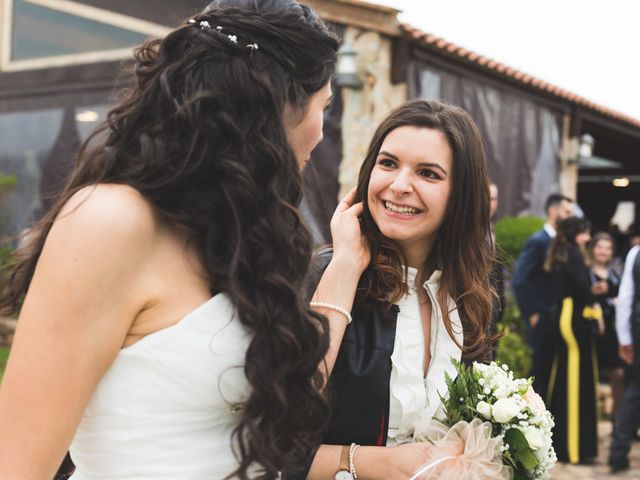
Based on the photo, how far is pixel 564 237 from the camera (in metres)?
6.29

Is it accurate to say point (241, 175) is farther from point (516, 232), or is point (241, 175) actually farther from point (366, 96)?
point (516, 232)

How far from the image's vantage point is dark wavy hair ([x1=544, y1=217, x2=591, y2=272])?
6.23m

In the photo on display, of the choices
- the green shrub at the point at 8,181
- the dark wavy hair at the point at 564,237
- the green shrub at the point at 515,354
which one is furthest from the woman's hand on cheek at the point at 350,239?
the green shrub at the point at 8,181

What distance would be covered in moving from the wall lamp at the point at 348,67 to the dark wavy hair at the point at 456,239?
4825 millimetres

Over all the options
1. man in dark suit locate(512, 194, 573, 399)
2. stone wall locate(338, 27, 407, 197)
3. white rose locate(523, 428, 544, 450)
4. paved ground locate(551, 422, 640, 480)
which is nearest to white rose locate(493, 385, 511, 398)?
Answer: white rose locate(523, 428, 544, 450)

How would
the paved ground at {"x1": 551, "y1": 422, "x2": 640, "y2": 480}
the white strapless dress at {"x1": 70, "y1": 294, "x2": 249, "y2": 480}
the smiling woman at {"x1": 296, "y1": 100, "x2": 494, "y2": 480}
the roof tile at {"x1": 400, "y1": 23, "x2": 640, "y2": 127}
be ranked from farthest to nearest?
the roof tile at {"x1": 400, "y1": 23, "x2": 640, "y2": 127}, the paved ground at {"x1": 551, "y1": 422, "x2": 640, "y2": 480}, the smiling woman at {"x1": 296, "y1": 100, "x2": 494, "y2": 480}, the white strapless dress at {"x1": 70, "y1": 294, "x2": 249, "y2": 480}

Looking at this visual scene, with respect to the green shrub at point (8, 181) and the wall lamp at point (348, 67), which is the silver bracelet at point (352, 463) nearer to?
the wall lamp at point (348, 67)

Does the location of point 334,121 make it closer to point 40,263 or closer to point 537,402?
point 537,402

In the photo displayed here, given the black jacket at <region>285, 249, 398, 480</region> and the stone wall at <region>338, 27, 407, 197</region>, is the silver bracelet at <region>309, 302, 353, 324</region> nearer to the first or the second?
the black jacket at <region>285, 249, 398, 480</region>

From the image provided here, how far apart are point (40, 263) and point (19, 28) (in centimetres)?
1010

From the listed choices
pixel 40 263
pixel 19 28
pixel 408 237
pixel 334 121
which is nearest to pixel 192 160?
pixel 40 263

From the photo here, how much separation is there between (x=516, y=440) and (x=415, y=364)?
0.34 m

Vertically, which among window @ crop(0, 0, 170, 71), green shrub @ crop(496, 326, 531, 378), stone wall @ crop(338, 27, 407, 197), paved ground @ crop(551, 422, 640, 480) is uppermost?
window @ crop(0, 0, 170, 71)

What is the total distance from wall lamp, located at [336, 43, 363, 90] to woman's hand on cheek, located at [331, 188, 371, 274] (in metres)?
4.92
